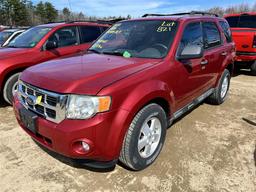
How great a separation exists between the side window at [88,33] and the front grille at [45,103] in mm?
3661

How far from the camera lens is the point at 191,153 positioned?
3.35 metres

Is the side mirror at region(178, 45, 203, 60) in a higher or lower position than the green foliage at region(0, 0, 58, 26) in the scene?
lower

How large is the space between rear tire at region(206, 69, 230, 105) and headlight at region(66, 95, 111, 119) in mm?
3367

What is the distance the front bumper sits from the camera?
89.8 inches

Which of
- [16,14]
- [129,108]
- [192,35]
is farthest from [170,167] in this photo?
[16,14]

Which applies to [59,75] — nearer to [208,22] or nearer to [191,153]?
[191,153]

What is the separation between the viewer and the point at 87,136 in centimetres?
229

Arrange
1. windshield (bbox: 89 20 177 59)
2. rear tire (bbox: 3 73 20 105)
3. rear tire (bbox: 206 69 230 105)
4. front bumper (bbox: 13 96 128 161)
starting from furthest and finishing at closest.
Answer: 1. rear tire (bbox: 206 69 230 105)
2. rear tire (bbox: 3 73 20 105)
3. windshield (bbox: 89 20 177 59)
4. front bumper (bbox: 13 96 128 161)

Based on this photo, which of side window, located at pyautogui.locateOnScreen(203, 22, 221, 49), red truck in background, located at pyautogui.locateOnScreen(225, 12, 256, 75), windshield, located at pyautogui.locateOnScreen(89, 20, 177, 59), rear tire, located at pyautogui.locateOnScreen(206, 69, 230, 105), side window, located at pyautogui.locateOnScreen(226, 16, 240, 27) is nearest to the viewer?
windshield, located at pyautogui.locateOnScreen(89, 20, 177, 59)

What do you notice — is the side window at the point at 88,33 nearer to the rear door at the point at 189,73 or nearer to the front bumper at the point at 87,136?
the rear door at the point at 189,73

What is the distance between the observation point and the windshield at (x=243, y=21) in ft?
29.1

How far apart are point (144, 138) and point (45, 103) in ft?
3.84

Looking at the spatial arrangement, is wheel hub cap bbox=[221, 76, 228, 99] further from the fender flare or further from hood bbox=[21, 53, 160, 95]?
the fender flare

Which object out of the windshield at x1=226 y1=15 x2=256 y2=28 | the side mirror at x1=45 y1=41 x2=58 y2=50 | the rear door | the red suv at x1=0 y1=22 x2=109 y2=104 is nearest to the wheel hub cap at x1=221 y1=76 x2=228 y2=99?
the rear door
